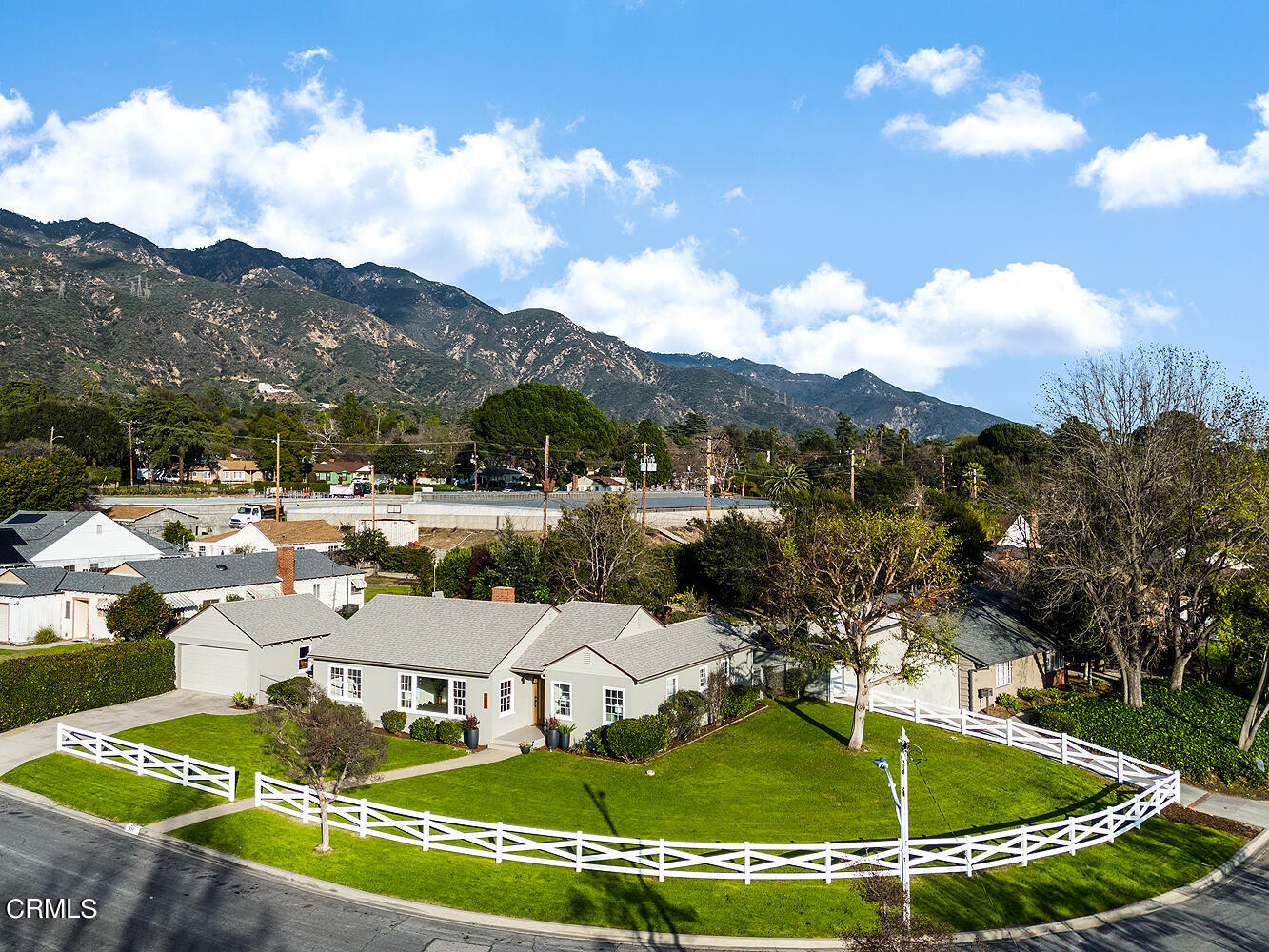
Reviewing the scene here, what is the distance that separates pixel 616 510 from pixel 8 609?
3501cm

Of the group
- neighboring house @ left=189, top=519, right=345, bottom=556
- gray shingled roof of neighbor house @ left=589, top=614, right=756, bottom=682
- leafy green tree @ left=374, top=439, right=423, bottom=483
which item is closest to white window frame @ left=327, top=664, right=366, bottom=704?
gray shingled roof of neighbor house @ left=589, top=614, right=756, bottom=682

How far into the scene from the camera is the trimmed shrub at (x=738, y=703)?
3515 centimetres

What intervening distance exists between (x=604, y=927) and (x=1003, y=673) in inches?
1125

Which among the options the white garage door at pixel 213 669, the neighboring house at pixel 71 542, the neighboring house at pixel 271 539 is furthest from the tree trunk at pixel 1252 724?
the neighboring house at pixel 71 542

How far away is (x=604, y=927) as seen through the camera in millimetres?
17234

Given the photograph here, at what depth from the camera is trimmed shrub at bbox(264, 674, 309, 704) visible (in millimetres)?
33500

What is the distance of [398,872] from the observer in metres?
19.5

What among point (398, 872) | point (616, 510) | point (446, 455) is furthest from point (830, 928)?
point (446, 455)

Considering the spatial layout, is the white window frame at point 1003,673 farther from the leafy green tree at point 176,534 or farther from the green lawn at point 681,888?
the leafy green tree at point 176,534

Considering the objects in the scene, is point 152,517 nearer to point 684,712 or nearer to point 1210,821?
point 684,712

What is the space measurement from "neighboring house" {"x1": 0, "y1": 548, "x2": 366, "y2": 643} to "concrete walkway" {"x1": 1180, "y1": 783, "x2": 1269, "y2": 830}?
140 feet

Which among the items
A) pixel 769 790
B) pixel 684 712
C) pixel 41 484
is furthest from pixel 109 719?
pixel 41 484

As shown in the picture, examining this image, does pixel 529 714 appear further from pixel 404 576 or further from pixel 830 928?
pixel 404 576

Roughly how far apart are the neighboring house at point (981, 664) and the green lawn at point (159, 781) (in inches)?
739
